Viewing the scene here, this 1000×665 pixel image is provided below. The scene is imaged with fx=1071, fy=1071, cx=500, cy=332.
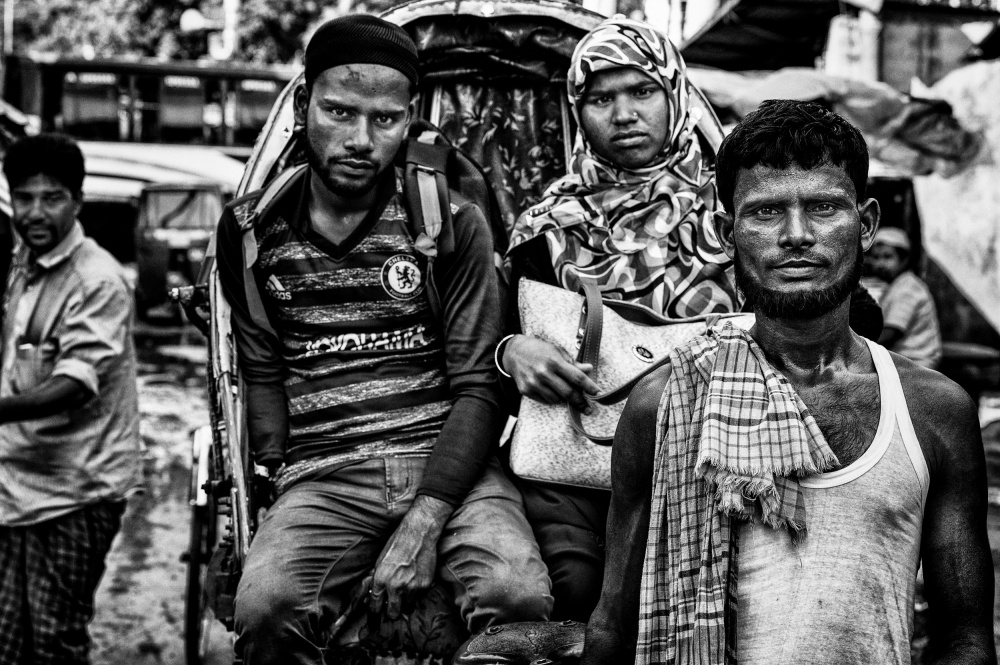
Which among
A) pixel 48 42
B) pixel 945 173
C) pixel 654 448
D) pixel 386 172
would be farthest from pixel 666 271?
pixel 48 42

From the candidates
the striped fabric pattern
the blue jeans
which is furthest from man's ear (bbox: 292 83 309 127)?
the blue jeans

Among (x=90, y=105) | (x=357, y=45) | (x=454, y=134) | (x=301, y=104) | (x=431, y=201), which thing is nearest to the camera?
(x=357, y=45)

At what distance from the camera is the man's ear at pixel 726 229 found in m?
2.13

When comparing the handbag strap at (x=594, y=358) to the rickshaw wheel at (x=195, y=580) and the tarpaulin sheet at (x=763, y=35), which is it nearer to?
the rickshaw wheel at (x=195, y=580)

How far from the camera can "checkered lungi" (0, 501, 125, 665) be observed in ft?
13.3

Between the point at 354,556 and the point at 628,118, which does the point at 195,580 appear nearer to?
the point at 354,556

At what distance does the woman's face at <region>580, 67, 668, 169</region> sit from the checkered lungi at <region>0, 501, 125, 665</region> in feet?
8.10

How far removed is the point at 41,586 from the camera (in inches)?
159

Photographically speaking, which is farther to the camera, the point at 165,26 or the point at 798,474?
the point at 165,26

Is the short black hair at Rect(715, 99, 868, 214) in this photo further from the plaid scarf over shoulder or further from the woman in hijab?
the woman in hijab

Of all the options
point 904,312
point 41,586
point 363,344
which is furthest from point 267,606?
point 904,312

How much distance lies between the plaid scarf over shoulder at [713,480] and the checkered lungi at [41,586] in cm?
283

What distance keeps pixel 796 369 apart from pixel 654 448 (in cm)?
32

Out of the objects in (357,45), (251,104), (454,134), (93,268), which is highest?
(251,104)
